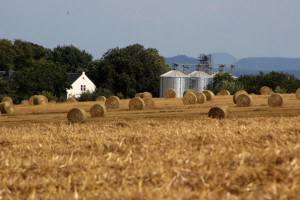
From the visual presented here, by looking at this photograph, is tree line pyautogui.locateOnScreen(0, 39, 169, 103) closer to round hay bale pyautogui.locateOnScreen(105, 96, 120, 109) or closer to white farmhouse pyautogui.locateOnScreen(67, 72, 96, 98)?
white farmhouse pyautogui.locateOnScreen(67, 72, 96, 98)

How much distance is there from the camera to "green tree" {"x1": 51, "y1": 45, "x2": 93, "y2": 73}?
387 ft

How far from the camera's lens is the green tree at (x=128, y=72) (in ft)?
307

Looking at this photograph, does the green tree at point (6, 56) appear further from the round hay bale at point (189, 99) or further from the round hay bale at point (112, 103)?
the round hay bale at point (189, 99)

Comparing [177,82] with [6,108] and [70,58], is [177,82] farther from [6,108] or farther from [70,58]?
[6,108]

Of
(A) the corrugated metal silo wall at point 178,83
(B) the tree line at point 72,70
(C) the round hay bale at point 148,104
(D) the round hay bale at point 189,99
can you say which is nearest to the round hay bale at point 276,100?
(D) the round hay bale at point 189,99

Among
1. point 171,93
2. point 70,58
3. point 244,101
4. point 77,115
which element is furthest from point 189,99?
point 70,58

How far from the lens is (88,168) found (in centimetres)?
837

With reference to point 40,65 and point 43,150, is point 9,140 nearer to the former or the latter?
point 43,150

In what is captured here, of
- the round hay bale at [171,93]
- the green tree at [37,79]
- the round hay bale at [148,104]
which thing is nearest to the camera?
the round hay bale at [148,104]

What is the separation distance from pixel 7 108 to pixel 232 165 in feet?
111

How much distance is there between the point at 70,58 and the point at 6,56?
17145 mm

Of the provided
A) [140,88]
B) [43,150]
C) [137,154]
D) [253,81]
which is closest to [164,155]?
[137,154]

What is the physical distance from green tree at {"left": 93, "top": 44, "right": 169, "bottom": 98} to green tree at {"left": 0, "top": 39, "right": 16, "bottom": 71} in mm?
24373

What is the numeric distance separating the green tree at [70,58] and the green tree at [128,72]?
20745 millimetres
